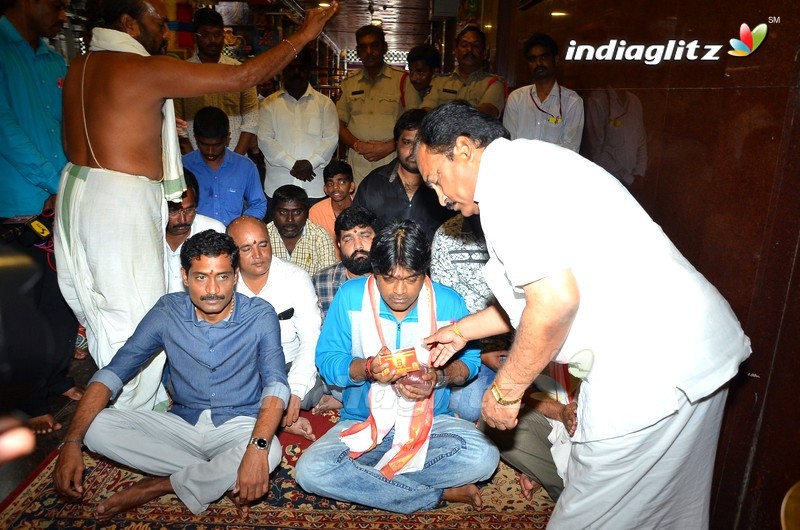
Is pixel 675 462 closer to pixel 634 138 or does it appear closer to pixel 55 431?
pixel 634 138

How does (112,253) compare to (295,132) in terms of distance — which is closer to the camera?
(112,253)

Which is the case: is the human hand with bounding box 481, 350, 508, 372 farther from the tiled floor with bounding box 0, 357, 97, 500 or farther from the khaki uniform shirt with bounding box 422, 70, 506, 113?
the khaki uniform shirt with bounding box 422, 70, 506, 113

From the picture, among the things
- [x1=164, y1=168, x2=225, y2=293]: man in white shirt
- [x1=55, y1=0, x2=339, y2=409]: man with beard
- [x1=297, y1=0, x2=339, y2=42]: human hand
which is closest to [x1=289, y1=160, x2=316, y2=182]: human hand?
[x1=164, y1=168, x2=225, y2=293]: man in white shirt

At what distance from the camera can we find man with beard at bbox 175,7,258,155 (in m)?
4.80

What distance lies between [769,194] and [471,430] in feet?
5.04

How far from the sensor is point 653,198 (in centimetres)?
284

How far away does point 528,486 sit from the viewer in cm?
274

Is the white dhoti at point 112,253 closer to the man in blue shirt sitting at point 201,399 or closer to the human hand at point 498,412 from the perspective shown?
the man in blue shirt sitting at point 201,399

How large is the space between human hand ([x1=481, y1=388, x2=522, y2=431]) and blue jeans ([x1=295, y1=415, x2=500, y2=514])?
81 cm

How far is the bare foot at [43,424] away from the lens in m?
3.18

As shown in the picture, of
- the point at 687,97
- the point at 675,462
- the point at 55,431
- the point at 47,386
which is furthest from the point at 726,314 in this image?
the point at 47,386

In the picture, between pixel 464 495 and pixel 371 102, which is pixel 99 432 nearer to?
pixel 464 495

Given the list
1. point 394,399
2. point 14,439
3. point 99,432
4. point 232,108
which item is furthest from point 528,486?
point 232,108

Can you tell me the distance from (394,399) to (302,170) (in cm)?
297
